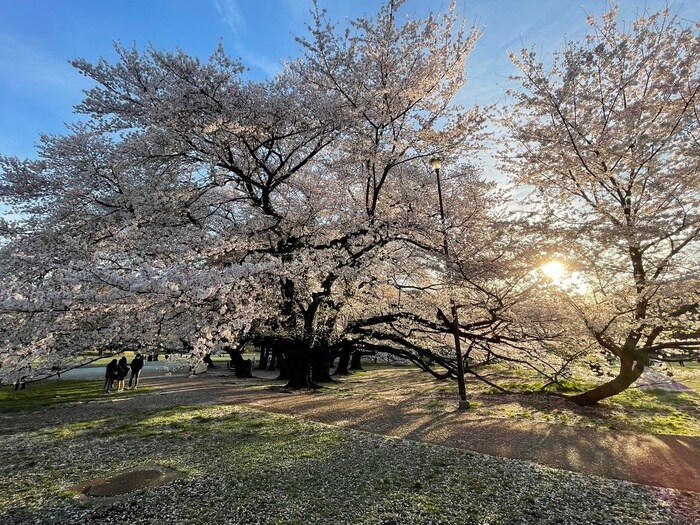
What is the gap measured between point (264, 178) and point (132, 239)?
442 cm

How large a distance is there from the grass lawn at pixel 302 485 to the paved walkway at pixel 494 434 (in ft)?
2.25

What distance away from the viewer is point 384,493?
4.88m

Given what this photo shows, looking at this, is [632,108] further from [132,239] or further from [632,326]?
[132,239]

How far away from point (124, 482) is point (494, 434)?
6874 millimetres

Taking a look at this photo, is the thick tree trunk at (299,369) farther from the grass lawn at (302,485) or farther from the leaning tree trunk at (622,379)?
the leaning tree trunk at (622,379)

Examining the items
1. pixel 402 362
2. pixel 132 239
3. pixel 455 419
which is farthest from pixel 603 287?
pixel 402 362

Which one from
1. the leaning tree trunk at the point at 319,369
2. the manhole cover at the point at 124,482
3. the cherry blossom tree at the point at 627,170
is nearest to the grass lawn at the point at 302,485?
the manhole cover at the point at 124,482

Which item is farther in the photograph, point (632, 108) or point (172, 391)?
point (172, 391)

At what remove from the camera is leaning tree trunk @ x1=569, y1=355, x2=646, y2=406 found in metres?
9.82

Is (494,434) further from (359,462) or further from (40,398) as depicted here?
(40,398)

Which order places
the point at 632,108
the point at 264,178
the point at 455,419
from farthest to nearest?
1. the point at 264,178
2. the point at 455,419
3. the point at 632,108

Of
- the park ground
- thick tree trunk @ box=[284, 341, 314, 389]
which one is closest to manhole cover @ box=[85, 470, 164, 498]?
the park ground

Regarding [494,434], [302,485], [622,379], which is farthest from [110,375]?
[622,379]

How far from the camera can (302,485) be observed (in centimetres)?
513
